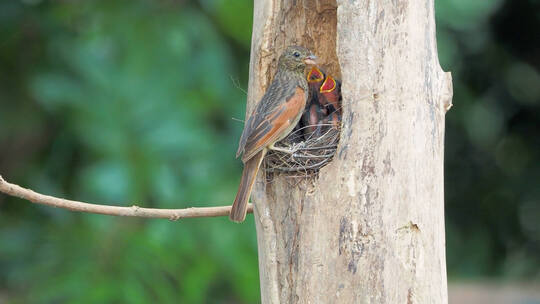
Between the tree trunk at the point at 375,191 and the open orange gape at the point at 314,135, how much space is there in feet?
0.56

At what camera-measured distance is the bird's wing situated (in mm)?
4629

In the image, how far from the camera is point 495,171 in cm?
886

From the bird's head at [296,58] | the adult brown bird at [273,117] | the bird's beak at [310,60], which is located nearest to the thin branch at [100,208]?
the adult brown bird at [273,117]

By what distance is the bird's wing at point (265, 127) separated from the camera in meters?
4.63

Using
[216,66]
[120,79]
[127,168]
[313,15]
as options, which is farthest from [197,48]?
[313,15]

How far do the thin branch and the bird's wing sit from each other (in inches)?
12.6

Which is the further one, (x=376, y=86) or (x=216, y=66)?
(x=216, y=66)

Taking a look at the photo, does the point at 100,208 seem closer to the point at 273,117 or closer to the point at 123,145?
the point at 273,117

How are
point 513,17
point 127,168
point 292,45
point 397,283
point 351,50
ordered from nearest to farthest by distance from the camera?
point 397,283 < point 351,50 < point 292,45 < point 127,168 < point 513,17

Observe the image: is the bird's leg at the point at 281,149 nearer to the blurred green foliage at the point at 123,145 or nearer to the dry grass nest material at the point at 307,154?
the dry grass nest material at the point at 307,154

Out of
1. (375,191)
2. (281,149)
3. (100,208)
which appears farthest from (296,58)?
(100,208)

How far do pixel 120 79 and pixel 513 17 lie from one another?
4084 mm

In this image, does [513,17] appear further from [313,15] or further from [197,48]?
[313,15]

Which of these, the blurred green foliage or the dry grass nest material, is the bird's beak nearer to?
the dry grass nest material
